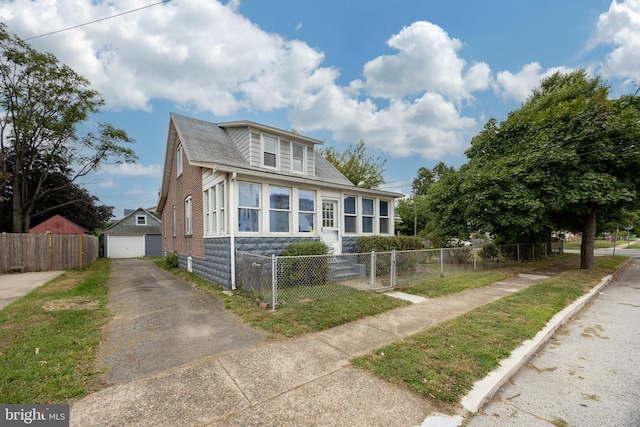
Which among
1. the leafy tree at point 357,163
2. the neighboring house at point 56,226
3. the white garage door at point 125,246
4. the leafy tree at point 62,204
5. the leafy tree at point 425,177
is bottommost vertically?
the white garage door at point 125,246

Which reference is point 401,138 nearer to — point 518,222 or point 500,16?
point 500,16

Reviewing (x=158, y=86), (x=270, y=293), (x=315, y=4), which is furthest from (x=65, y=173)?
(x=270, y=293)

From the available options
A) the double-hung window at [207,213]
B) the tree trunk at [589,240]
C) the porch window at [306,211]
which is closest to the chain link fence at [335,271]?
the porch window at [306,211]

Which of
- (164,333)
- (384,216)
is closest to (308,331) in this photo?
(164,333)

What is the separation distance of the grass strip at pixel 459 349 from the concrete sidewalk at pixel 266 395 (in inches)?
8.4

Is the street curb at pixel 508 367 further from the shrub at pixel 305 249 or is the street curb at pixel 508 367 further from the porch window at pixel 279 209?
the porch window at pixel 279 209

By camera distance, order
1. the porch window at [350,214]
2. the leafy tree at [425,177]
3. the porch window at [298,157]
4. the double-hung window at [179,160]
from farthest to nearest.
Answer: the leafy tree at [425,177] → the double-hung window at [179,160] → the porch window at [298,157] → the porch window at [350,214]

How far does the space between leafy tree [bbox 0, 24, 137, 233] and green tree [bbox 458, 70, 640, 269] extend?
73.1 feet

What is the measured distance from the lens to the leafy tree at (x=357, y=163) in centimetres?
2569

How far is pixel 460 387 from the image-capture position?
3021mm

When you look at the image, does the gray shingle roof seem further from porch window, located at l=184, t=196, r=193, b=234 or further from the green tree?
the green tree

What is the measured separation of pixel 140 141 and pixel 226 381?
22.3 metres

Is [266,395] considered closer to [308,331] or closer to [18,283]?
[308,331]

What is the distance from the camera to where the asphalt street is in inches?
105
